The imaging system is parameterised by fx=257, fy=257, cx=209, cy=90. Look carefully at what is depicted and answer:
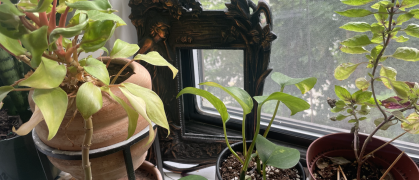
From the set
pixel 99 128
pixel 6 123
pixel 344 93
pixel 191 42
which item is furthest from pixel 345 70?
pixel 6 123

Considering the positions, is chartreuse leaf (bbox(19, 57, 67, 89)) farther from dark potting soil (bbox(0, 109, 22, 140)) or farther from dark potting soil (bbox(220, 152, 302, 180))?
dark potting soil (bbox(0, 109, 22, 140))

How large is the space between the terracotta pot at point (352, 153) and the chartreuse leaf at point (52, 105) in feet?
1.62

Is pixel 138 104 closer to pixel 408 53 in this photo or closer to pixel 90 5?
pixel 90 5

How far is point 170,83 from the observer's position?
2.68 feet

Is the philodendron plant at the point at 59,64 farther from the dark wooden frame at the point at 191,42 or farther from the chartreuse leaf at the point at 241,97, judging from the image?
the dark wooden frame at the point at 191,42

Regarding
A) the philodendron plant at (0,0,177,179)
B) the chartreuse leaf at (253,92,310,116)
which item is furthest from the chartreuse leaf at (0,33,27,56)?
the chartreuse leaf at (253,92,310,116)

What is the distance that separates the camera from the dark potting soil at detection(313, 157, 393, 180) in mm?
607

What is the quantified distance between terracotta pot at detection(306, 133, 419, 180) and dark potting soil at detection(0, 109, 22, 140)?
2.89ft

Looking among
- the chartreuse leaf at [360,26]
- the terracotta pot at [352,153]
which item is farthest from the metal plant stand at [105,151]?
the chartreuse leaf at [360,26]

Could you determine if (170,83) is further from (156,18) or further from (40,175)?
(40,175)

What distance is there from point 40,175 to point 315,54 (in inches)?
39.0

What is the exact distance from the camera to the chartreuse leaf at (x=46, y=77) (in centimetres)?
35

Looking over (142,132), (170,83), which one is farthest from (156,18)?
(142,132)

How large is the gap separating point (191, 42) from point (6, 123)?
0.65 metres
